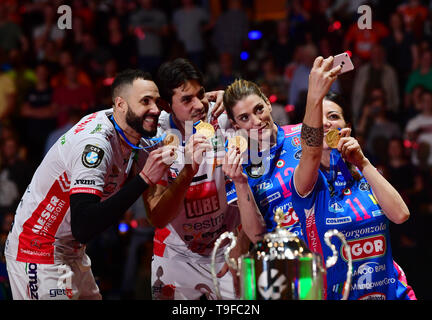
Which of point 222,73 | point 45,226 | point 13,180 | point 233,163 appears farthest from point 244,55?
point 233,163

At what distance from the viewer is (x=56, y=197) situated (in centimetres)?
407

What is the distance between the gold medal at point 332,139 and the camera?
3434 millimetres

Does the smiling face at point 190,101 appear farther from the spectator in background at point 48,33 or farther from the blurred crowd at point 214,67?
the spectator in background at point 48,33

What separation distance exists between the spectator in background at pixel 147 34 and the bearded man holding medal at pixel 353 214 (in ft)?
19.3

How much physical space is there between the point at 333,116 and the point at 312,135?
90 cm

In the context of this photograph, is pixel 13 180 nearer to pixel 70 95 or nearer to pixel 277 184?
pixel 70 95

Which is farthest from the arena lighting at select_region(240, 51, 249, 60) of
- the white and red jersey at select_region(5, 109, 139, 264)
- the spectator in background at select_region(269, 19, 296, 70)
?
the white and red jersey at select_region(5, 109, 139, 264)

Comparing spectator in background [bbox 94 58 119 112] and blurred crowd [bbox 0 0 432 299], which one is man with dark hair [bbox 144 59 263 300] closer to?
blurred crowd [bbox 0 0 432 299]

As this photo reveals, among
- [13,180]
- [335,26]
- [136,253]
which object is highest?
[335,26]

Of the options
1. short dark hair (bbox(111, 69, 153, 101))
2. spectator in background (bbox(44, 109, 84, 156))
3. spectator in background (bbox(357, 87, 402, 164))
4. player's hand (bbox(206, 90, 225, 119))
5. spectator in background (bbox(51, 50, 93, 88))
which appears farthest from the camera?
spectator in background (bbox(51, 50, 93, 88))

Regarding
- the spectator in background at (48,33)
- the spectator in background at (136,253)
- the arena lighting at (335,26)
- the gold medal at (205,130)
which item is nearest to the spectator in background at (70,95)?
the spectator in background at (48,33)

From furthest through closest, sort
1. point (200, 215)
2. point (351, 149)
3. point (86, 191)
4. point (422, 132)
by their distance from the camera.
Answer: point (422, 132) → point (200, 215) → point (86, 191) → point (351, 149)

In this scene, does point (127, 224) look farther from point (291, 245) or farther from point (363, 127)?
point (291, 245)

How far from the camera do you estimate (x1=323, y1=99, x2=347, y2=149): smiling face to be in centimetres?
395
